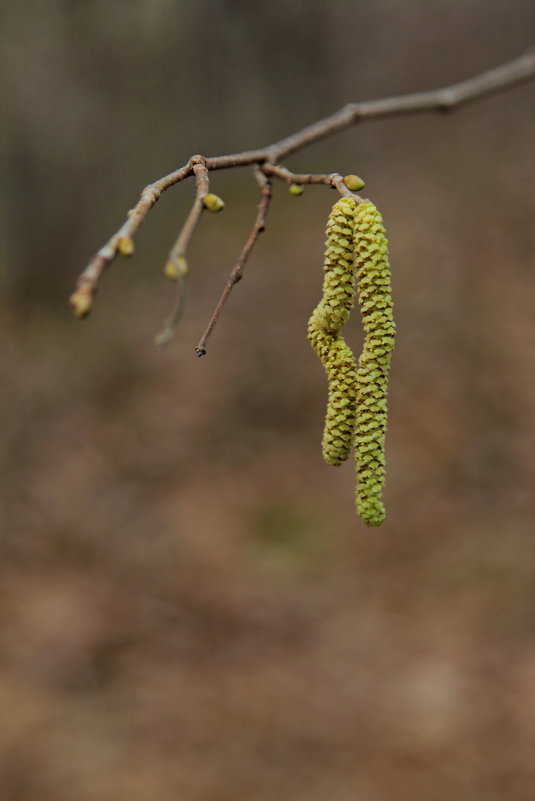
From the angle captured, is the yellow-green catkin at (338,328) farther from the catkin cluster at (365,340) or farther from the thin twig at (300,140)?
the thin twig at (300,140)

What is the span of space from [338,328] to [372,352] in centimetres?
10

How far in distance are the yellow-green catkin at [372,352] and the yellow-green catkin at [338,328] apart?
0.03m

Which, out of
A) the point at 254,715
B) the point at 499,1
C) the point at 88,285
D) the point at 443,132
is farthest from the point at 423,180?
the point at 88,285

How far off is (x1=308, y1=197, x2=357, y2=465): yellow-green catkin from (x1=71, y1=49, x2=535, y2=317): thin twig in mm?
190

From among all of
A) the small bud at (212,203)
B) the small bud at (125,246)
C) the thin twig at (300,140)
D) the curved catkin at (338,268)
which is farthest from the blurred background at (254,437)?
the small bud at (125,246)

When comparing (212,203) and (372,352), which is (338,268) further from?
(212,203)

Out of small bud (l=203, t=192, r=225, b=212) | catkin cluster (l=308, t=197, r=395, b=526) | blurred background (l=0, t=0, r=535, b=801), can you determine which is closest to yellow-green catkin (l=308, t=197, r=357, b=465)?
catkin cluster (l=308, t=197, r=395, b=526)

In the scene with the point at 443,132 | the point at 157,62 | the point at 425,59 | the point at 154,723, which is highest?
the point at 425,59

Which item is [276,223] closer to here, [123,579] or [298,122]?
[298,122]

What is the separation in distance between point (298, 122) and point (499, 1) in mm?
2750

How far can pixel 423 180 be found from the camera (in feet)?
27.6

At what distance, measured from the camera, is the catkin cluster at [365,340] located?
1.26 meters

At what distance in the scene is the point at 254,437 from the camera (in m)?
5.90

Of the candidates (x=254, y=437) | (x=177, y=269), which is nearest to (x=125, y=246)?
(x=177, y=269)
